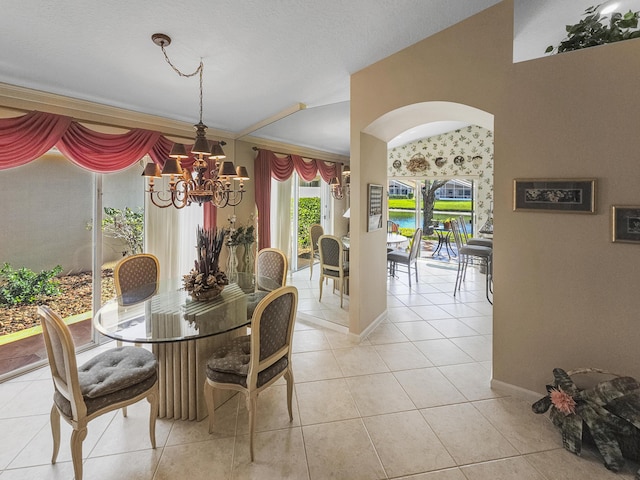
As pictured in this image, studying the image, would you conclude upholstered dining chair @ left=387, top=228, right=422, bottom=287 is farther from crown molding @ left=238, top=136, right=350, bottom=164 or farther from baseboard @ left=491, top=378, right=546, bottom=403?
baseboard @ left=491, top=378, right=546, bottom=403

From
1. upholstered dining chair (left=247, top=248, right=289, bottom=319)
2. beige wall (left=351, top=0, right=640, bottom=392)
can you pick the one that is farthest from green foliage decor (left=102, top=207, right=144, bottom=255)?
beige wall (left=351, top=0, right=640, bottom=392)

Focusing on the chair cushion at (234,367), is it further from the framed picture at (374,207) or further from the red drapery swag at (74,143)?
the red drapery swag at (74,143)

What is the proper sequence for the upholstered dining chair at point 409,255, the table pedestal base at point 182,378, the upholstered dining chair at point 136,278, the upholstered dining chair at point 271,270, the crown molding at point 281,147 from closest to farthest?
the table pedestal base at point 182,378, the upholstered dining chair at point 136,278, the upholstered dining chair at point 271,270, the crown molding at point 281,147, the upholstered dining chair at point 409,255

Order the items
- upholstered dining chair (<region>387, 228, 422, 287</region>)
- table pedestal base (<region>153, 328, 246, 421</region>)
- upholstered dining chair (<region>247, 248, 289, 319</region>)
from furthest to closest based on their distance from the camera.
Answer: upholstered dining chair (<region>387, 228, 422, 287</region>), upholstered dining chair (<region>247, 248, 289, 319</region>), table pedestal base (<region>153, 328, 246, 421</region>)

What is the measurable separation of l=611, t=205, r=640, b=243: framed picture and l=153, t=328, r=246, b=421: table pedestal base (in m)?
2.89

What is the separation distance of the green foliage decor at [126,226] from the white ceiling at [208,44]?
118 centimetres

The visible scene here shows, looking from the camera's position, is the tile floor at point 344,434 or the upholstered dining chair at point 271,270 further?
the upholstered dining chair at point 271,270

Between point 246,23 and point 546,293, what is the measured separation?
288 cm

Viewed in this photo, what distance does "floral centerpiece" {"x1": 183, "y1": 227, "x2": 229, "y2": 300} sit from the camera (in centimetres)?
249

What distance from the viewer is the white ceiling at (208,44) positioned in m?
1.96

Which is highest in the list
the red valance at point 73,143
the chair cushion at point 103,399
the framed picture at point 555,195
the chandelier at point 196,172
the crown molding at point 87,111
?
the crown molding at point 87,111

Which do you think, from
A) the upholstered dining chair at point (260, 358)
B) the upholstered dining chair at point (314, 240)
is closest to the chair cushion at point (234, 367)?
the upholstered dining chair at point (260, 358)

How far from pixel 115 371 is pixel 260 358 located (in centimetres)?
88


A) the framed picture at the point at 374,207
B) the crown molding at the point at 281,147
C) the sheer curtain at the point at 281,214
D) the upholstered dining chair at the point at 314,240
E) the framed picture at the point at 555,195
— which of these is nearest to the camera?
the framed picture at the point at 555,195
